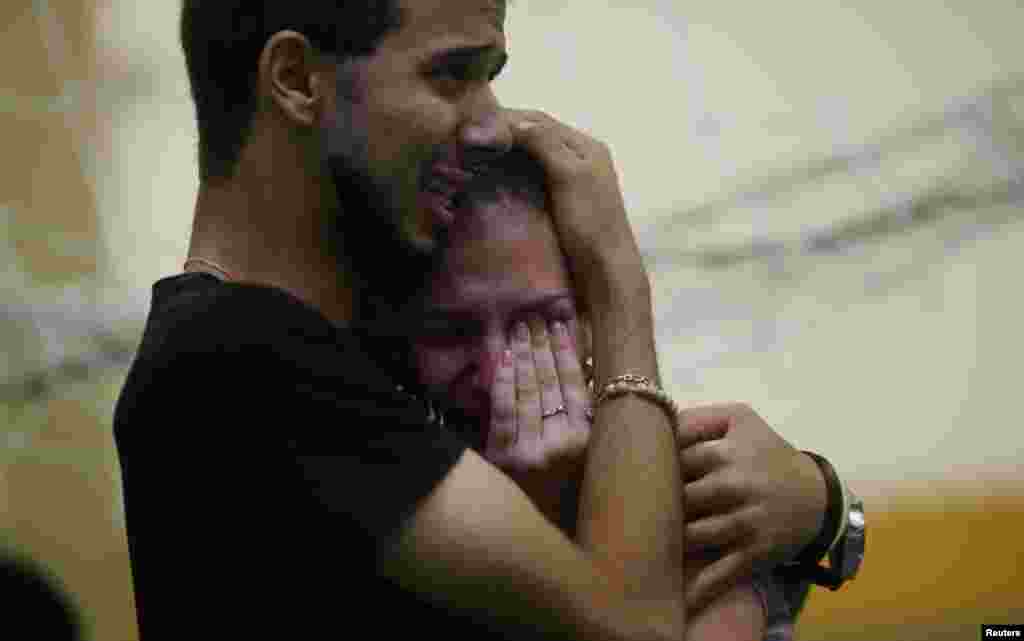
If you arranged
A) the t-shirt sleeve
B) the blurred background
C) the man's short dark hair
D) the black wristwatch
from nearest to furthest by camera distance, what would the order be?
the t-shirt sleeve < the man's short dark hair < the black wristwatch < the blurred background

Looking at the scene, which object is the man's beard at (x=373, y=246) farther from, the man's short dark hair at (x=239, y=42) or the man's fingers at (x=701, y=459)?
the man's fingers at (x=701, y=459)

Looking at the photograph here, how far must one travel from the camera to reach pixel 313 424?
2.81 ft

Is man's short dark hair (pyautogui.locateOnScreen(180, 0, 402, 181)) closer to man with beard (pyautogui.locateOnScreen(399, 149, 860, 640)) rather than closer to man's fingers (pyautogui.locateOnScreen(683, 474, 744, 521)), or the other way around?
man with beard (pyautogui.locateOnScreen(399, 149, 860, 640))

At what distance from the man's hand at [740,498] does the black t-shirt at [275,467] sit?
26 cm

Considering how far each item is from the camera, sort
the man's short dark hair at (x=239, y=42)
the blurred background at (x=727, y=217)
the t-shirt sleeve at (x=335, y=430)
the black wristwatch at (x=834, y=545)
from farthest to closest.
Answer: the blurred background at (x=727, y=217) → the black wristwatch at (x=834, y=545) → the man's short dark hair at (x=239, y=42) → the t-shirt sleeve at (x=335, y=430)

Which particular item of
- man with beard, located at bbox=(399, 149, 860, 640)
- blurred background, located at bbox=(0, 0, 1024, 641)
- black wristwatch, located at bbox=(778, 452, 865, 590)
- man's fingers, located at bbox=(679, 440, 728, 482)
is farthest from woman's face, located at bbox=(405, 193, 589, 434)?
blurred background, located at bbox=(0, 0, 1024, 641)

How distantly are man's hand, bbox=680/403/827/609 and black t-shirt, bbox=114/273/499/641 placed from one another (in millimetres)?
260

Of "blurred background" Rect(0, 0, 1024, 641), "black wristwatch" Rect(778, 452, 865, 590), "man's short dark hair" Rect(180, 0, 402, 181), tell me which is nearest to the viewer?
"man's short dark hair" Rect(180, 0, 402, 181)

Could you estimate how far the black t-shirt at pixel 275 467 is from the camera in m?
0.85

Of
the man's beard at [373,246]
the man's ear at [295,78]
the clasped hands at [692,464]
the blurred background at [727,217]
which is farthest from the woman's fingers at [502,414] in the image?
the blurred background at [727,217]

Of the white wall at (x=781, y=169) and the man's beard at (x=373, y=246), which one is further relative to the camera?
the white wall at (x=781, y=169)

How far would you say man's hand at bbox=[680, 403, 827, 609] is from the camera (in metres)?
1.03

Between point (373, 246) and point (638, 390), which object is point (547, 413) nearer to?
point (638, 390)

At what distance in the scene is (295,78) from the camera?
39.3 inches
